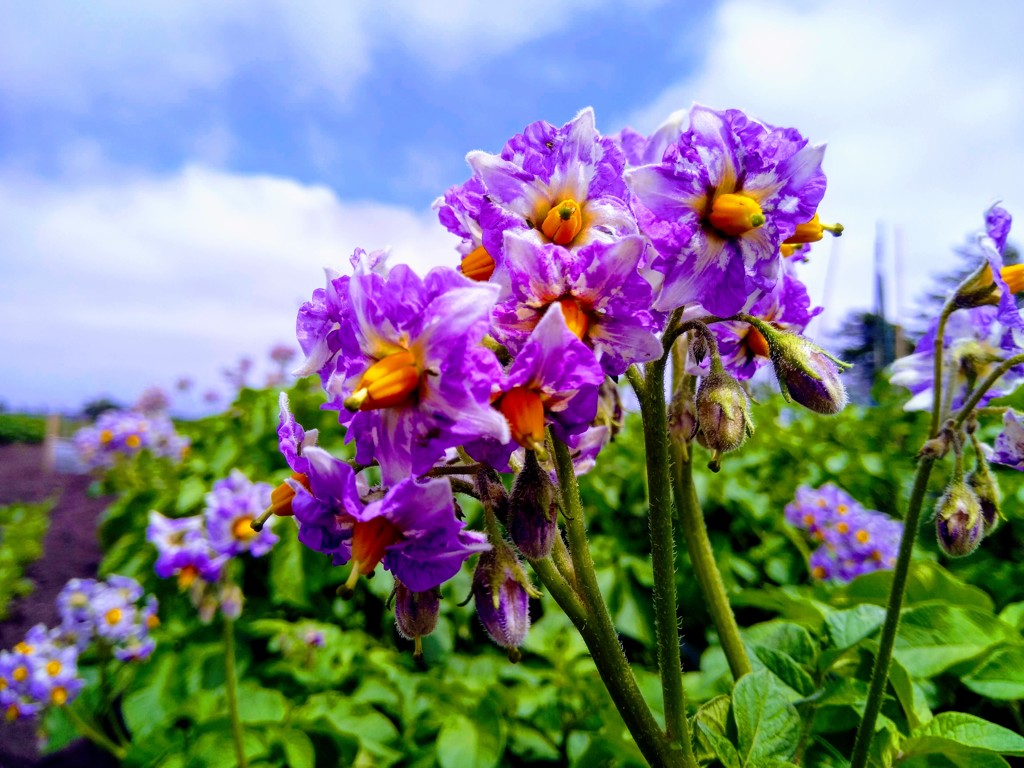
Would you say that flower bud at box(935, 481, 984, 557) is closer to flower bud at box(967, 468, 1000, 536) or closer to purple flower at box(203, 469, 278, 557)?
flower bud at box(967, 468, 1000, 536)

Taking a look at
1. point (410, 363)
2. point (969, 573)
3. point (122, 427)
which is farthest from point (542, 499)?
point (122, 427)

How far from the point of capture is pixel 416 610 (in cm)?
86

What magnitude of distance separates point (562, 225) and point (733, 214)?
0.20m

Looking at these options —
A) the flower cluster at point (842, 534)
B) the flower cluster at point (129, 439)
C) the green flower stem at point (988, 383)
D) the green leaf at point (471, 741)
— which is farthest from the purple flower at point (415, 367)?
the flower cluster at point (129, 439)

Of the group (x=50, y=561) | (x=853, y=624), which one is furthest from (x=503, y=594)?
(x=50, y=561)

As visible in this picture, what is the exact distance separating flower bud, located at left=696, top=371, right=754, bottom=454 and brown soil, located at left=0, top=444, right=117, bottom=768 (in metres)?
4.68

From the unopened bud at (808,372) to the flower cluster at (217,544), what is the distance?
6.83 feet

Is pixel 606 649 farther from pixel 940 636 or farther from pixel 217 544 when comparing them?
pixel 217 544

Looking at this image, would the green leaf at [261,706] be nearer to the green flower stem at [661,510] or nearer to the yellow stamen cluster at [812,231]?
the green flower stem at [661,510]

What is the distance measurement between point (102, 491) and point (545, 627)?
6.07 m

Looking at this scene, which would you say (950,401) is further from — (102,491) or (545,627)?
(102,491)

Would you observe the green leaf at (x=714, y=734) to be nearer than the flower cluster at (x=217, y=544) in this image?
Yes

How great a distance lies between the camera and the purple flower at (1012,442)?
1.15m

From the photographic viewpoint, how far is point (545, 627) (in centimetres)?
293
